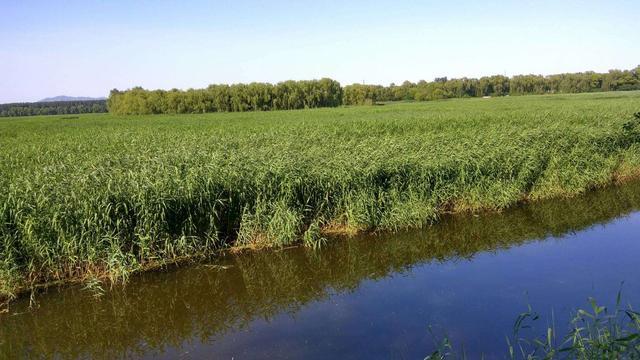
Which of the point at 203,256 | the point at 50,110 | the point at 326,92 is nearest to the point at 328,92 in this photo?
the point at 326,92

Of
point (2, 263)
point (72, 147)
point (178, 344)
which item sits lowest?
point (178, 344)

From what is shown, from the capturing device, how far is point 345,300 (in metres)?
7.53

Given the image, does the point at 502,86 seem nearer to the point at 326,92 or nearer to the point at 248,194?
the point at 326,92

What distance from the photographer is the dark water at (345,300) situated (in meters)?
6.21

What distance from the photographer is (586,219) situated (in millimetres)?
12281

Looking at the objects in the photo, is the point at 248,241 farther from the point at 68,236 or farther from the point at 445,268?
the point at 445,268

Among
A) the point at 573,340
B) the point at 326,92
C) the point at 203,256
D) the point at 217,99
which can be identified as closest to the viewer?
the point at 573,340

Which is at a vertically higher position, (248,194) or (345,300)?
(248,194)

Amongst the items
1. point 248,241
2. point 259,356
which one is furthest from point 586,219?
point 259,356

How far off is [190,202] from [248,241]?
151 cm

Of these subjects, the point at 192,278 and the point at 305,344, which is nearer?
the point at 305,344

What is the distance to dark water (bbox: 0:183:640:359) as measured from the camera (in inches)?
245

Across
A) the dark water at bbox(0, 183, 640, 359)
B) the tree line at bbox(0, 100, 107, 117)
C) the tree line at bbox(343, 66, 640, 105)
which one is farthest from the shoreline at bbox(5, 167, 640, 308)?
the tree line at bbox(0, 100, 107, 117)

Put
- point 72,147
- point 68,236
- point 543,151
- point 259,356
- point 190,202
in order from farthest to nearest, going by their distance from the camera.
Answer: point 72,147, point 543,151, point 190,202, point 68,236, point 259,356
